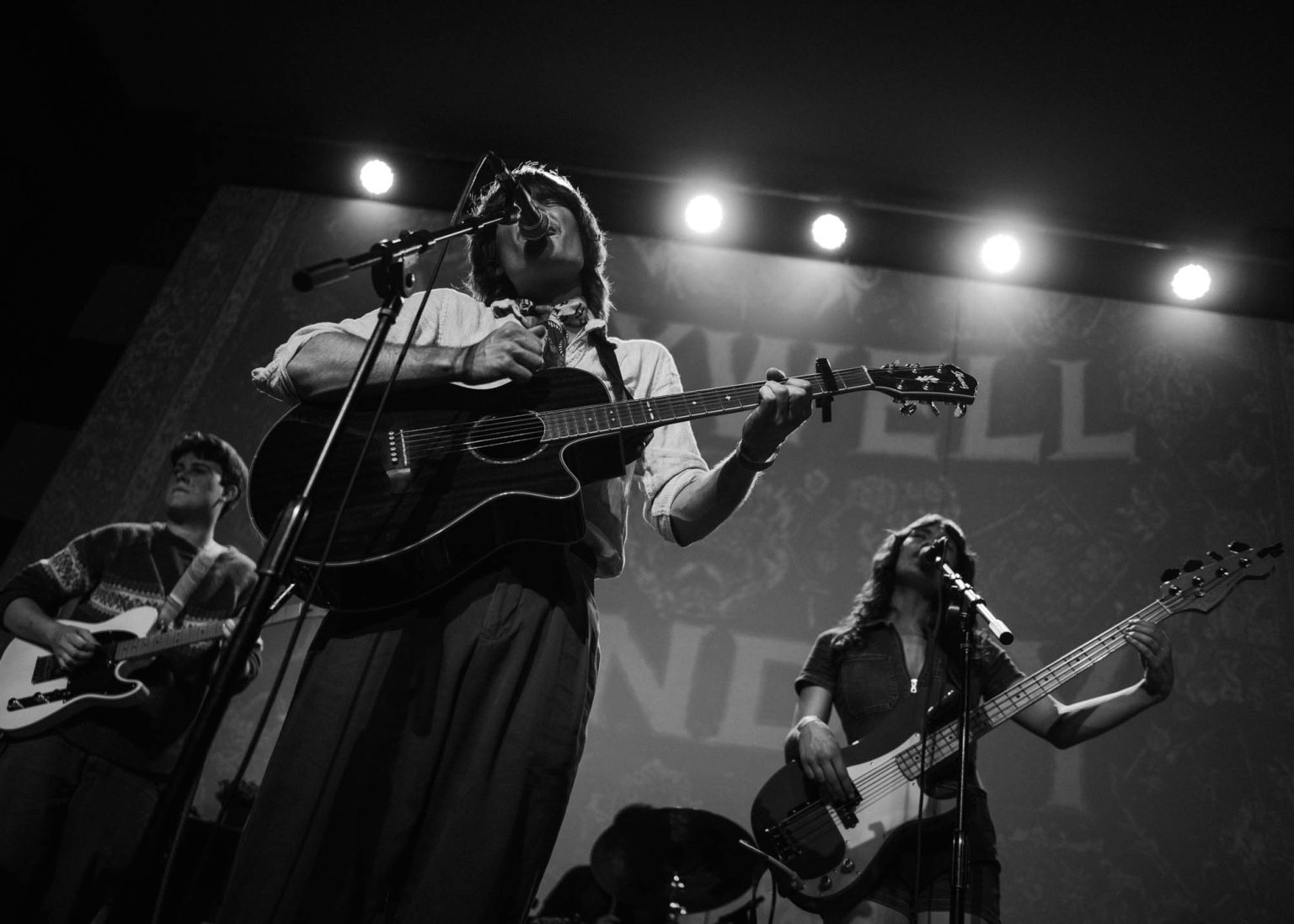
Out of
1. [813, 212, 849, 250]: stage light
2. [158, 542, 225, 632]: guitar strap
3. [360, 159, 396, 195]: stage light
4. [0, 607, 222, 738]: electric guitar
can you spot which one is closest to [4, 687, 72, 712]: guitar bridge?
[0, 607, 222, 738]: electric guitar

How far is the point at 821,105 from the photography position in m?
4.96

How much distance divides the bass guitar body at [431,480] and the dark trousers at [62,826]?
1920 mm

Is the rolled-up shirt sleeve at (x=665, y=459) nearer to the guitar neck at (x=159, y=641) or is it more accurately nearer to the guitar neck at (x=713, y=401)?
the guitar neck at (x=713, y=401)

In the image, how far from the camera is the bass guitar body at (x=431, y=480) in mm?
1688

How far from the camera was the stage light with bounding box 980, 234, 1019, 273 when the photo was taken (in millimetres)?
5359

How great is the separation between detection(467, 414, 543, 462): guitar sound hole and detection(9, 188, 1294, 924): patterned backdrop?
230 cm

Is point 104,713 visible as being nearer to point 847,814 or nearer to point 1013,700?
point 847,814

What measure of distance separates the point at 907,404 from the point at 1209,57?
3.26 meters

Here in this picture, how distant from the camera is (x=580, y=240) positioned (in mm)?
2324

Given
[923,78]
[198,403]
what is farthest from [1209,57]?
[198,403]

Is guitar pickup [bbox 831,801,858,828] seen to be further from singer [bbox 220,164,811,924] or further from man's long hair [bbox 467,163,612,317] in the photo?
man's long hair [bbox 467,163,612,317]

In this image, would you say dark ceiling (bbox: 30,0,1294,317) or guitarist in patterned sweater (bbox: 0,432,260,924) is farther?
dark ceiling (bbox: 30,0,1294,317)

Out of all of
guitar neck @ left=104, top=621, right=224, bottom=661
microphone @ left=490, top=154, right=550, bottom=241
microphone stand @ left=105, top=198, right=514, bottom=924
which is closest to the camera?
microphone stand @ left=105, top=198, right=514, bottom=924

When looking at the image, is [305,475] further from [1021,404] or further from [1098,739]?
[1021,404]
